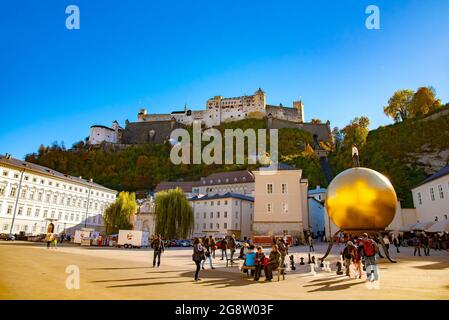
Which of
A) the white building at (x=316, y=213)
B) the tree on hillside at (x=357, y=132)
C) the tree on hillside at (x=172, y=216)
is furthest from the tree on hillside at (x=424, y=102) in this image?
the tree on hillside at (x=172, y=216)

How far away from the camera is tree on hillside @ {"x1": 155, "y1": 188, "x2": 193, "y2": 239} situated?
47.8m

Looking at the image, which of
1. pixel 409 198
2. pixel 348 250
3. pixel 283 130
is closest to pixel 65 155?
pixel 283 130

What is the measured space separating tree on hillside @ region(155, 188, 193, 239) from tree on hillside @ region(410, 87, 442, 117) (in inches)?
2722

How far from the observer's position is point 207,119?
5236 inches

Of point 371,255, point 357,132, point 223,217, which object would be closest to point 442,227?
point 371,255

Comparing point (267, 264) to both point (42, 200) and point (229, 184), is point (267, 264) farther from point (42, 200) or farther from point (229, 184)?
point (229, 184)

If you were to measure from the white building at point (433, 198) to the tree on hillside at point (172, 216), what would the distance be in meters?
34.4

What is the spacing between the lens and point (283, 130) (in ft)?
388

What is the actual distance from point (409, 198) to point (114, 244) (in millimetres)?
50469

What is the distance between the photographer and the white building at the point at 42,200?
50000 mm

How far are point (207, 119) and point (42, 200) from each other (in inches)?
3383

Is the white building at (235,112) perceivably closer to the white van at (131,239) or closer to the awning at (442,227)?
the white van at (131,239)

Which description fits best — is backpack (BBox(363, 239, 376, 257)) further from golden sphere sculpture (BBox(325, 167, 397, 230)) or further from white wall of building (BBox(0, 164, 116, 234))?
white wall of building (BBox(0, 164, 116, 234))

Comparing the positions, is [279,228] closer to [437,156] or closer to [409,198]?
[409,198]
